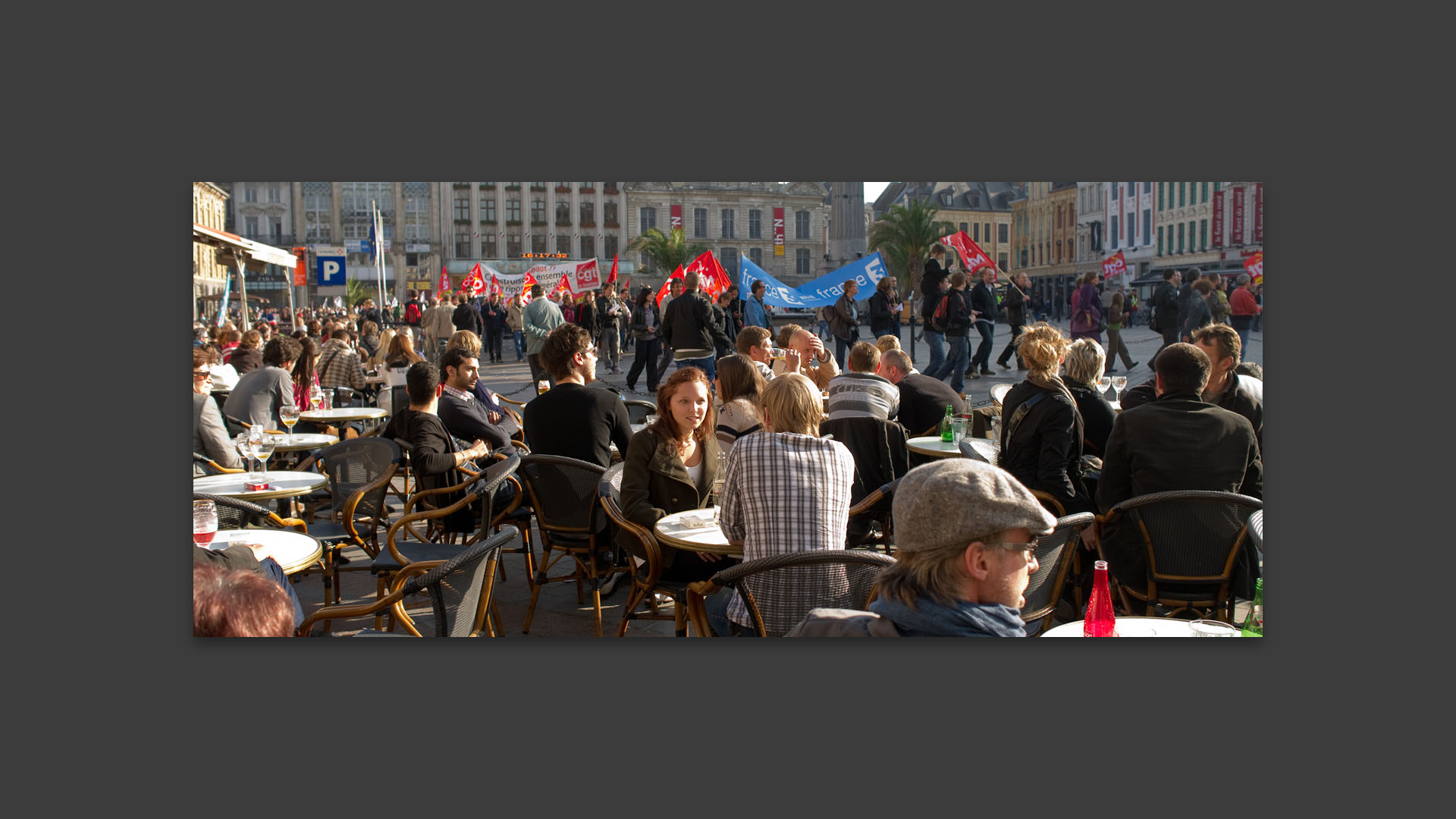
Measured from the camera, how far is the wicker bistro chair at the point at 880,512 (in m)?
5.21

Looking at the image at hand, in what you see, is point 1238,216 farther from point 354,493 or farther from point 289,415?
point 289,415

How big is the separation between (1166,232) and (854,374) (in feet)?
6.59

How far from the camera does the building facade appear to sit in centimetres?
446

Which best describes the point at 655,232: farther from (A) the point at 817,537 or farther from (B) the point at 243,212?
(A) the point at 817,537

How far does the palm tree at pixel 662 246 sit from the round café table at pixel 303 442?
229 centimetres

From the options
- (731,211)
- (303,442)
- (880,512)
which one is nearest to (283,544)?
(731,211)

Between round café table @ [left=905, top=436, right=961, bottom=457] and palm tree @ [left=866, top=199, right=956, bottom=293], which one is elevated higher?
palm tree @ [left=866, top=199, right=956, bottom=293]

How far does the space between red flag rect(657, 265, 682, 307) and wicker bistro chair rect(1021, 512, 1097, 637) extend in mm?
9680

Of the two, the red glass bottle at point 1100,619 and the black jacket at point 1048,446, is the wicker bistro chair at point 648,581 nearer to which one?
the black jacket at point 1048,446

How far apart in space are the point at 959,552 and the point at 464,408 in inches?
171

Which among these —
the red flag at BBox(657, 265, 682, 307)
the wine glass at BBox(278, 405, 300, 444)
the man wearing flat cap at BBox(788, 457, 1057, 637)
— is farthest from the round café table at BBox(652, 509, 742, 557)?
the red flag at BBox(657, 265, 682, 307)

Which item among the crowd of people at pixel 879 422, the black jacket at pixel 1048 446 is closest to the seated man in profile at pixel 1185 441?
the crowd of people at pixel 879 422

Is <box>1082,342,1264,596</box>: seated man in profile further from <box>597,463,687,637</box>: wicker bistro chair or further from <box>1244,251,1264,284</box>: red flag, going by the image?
<box>597,463,687,637</box>: wicker bistro chair

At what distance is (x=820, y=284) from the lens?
9742mm
